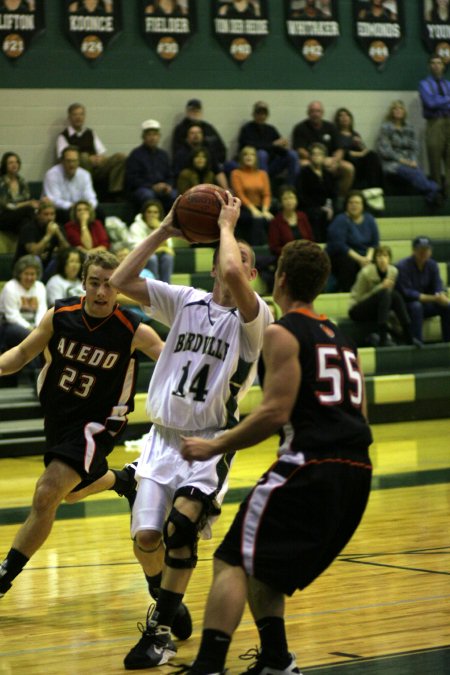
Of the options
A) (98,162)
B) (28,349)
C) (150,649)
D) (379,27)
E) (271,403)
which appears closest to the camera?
(271,403)

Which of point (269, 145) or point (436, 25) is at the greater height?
point (436, 25)

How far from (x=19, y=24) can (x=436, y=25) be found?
6256mm

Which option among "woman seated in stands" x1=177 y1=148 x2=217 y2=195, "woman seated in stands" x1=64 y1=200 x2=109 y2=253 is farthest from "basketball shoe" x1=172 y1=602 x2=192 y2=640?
"woman seated in stands" x1=177 y1=148 x2=217 y2=195

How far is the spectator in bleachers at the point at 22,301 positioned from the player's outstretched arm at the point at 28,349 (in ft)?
18.3

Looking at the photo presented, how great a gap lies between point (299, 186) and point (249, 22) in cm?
282

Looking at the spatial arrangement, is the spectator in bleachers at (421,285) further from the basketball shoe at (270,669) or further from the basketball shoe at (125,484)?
the basketball shoe at (270,669)

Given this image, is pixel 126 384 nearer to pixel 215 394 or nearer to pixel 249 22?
pixel 215 394

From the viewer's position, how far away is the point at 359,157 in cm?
1579

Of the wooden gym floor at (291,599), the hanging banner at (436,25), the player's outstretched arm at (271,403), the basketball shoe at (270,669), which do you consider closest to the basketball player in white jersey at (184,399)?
the wooden gym floor at (291,599)

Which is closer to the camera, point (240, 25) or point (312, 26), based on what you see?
point (240, 25)

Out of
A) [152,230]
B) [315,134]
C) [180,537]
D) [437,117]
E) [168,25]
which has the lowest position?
[152,230]

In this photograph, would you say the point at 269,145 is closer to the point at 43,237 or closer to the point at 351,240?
the point at 351,240

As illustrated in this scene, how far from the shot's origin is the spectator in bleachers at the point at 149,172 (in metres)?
13.9

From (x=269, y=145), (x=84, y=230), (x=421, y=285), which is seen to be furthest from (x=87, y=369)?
(x=269, y=145)
